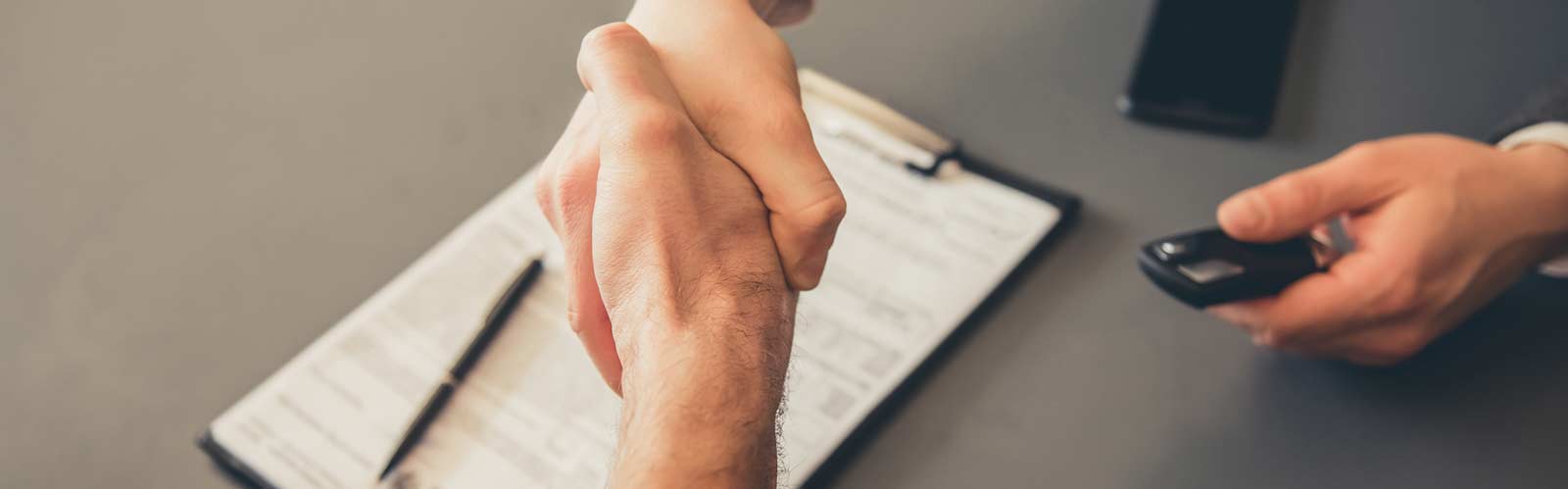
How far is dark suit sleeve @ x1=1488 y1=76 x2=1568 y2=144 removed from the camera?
1.90 feet

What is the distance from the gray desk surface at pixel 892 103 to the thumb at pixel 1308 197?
7 cm

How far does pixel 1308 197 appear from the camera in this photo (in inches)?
20.8

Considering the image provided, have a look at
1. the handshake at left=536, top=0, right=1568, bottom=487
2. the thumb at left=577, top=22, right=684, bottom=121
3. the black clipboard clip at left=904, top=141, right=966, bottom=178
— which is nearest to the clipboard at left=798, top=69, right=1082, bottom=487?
the black clipboard clip at left=904, top=141, right=966, bottom=178

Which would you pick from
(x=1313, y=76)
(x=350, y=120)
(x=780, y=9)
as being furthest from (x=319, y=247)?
(x=1313, y=76)

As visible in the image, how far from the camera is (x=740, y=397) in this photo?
391 mm

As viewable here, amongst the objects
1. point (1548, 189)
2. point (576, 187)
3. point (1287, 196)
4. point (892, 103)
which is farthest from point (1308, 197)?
point (576, 187)

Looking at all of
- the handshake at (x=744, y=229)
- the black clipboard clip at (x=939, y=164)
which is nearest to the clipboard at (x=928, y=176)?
the black clipboard clip at (x=939, y=164)

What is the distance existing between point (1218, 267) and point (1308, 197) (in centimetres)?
7

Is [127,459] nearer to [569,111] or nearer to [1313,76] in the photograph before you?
[569,111]

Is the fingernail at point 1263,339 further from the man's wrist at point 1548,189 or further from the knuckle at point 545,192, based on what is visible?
the knuckle at point 545,192

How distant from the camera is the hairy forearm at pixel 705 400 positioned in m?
0.37

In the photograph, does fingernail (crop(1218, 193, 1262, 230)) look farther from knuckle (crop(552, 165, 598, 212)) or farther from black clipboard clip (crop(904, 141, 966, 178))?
knuckle (crop(552, 165, 598, 212))

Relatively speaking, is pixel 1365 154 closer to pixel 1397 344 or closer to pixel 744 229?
pixel 1397 344

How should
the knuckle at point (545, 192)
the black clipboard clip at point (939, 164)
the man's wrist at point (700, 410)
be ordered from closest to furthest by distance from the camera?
the man's wrist at point (700, 410)
the knuckle at point (545, 192)
the black clipboard clip at point (939, 164)
